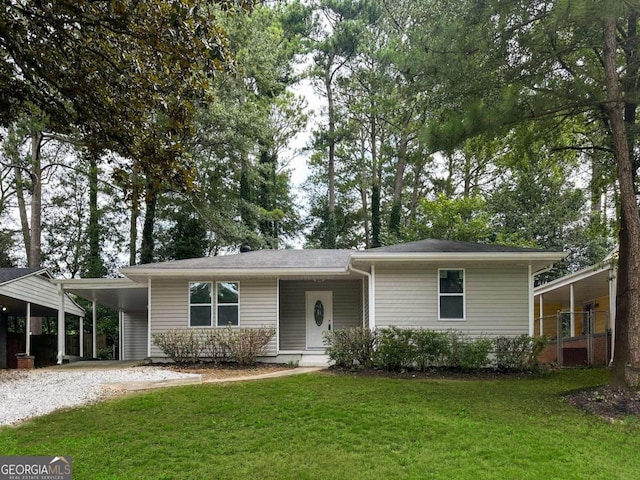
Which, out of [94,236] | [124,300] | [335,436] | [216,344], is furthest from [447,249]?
[94,236]

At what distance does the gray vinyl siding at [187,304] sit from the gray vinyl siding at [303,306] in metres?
1.30

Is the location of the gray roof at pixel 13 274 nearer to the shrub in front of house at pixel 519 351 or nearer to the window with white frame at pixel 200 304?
the window with white frame at pixel 200 304

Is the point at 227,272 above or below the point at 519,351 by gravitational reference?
above

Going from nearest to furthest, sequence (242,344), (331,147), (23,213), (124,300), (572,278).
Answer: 1. (242,344)
2. (572,278)
3. (124,300)
4. (23,213)
5. (331,147)

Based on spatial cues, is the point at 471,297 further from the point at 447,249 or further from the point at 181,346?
the point at 181,346

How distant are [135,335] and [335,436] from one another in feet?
51.7

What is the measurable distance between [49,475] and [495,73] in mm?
8581

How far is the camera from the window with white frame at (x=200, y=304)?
13938 mm

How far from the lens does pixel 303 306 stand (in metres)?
15.4

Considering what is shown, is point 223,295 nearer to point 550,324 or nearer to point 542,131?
point 542,131

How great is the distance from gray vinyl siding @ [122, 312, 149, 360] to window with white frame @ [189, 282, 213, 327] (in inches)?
288

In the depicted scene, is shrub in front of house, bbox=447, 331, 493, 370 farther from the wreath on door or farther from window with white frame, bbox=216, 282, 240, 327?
window with white frame, bbox=216, 282, 240, 327

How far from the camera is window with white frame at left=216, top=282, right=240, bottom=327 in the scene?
1396 cm

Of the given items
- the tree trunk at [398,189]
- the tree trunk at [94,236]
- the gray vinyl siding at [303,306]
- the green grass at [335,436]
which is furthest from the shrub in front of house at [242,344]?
the tree trunk at [94,236]
